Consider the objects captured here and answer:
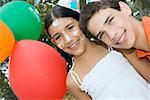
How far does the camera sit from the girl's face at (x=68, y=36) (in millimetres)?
2055

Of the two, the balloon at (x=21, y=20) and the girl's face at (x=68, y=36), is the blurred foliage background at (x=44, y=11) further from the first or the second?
the girl's face at (x=68, y=36)

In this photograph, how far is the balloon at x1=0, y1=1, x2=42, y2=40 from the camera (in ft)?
6.88

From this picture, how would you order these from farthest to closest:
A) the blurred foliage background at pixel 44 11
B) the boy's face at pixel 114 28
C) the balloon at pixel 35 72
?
1. the blurred foliage background at pixel 44 11
2. the balloon at pixel 35 72
3. the boy's face at pixel 114 28

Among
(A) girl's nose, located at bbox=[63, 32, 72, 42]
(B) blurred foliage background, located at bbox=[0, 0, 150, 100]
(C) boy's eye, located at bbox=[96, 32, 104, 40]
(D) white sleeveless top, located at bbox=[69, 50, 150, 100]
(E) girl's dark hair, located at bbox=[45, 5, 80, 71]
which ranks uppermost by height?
(E) girl's dark hair, located at bbox=[45, 5, 80, 71]

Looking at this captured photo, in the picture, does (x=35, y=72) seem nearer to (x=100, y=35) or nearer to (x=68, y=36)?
(x=68, y=36)

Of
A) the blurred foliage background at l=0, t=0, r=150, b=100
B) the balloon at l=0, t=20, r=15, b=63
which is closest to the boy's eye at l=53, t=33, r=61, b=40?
the balloon at l=0, t=20, r=15, b=63

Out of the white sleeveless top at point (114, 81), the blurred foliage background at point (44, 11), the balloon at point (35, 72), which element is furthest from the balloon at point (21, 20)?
the blurred foliage background at point (44, 11)

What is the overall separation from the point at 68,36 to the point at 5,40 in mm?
353

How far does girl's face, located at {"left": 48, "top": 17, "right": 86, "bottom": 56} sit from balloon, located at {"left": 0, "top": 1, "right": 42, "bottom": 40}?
0.42 ft

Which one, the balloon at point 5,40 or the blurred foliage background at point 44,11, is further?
the blurred foliage background at point 44,11

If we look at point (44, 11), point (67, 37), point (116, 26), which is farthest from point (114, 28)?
point (44, 11)

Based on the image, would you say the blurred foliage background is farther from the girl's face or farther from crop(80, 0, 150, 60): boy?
crop(80, 0, 150, 60): boy

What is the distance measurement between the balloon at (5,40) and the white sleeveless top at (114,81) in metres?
0.45

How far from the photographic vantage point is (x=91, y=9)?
2.01 metres
